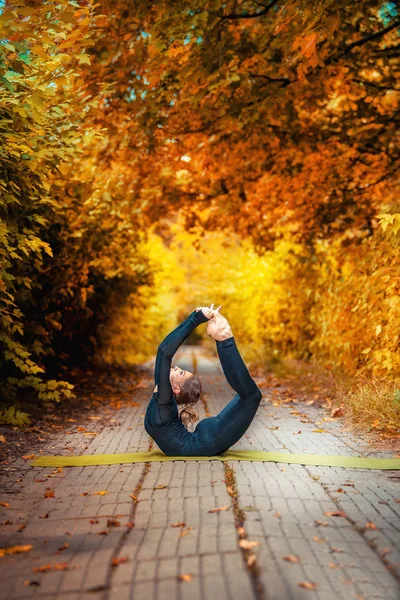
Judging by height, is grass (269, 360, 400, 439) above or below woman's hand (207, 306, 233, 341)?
below

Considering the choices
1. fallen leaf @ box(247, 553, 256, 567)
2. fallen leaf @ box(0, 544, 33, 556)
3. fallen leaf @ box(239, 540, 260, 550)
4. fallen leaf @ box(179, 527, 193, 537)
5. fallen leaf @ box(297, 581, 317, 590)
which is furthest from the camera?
fallen leaf @ box(179, 527, 193, 537)

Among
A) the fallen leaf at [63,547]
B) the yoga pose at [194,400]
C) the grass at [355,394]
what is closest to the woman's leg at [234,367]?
the yoga pose at [194,400]

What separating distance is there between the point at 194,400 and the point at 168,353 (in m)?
0.60

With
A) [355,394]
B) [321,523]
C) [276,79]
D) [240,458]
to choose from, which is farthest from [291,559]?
[276,79]

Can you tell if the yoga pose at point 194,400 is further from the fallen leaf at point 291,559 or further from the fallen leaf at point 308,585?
the fallen leaf at point 308,585

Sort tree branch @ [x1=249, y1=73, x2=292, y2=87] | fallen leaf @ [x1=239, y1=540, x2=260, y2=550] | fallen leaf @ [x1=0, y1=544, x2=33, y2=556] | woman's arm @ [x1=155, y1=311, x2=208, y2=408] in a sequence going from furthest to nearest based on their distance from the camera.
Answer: tree branch @ [x1=249, y1=73, x2=292, y2=87] → woman's arm @ [x1=155, y1=311, x2=208, y2=408] → fallen leaf @ [x1=0, y1=544, x2=33, y2=556] → fallen leaf @ [x1=239, y1=540, x2=260, y2=550]

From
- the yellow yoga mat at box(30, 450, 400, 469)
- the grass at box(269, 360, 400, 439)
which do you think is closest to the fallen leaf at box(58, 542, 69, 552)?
the yellow yoga mat at box(30, 450, 400, 469)

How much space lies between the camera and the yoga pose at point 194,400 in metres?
5.62

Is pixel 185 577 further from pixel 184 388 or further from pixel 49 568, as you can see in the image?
pixel 184 388

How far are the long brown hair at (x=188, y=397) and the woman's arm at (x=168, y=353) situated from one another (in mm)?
200

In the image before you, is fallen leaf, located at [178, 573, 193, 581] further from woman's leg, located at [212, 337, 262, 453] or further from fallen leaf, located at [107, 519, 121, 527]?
woman's leg, located at [212, 337, 262, 453]

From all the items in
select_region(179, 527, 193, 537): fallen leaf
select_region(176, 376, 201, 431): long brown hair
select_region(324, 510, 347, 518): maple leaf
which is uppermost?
select_region(176, 376, 201, 431): long brown hair

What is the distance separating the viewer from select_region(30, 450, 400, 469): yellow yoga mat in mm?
5867

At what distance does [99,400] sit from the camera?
10680 mm
